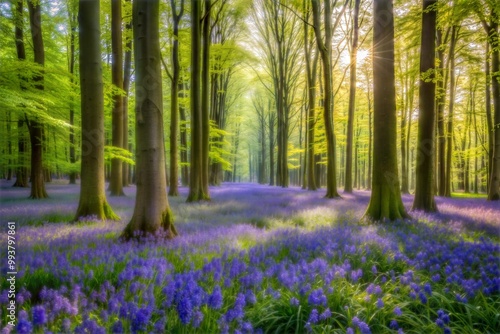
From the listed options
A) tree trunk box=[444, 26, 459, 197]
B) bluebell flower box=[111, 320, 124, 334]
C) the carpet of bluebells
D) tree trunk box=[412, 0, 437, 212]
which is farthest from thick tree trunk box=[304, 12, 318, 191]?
bluebell flower box=[111, 320, 124, 334]

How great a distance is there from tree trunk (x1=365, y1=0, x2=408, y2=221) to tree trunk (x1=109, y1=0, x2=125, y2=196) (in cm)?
1090

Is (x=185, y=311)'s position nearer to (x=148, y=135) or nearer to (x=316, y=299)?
(x=316, y=299)

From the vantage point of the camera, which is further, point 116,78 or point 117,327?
point 116,78

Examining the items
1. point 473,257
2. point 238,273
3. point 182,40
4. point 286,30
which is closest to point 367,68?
point 286,30

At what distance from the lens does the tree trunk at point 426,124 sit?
895cm

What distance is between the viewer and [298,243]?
4.58 metres

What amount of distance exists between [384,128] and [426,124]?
9.57ft

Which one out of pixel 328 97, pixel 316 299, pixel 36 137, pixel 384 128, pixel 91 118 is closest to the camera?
pixel 316 299

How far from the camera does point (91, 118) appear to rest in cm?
709

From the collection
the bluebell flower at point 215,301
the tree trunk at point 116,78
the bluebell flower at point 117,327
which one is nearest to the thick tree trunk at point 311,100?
the tree trunk at point 116,78

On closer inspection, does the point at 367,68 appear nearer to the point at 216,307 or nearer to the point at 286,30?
the point at 286,30

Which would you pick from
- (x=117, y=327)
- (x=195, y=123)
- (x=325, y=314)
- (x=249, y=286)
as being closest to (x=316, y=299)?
(x=325, y=314)

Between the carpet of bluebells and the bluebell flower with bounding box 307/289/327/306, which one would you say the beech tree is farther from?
the bluebell flower with bounding box 307/289/327/306

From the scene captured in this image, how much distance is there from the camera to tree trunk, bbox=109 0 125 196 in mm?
13007
